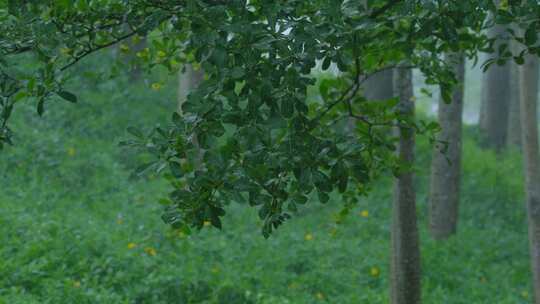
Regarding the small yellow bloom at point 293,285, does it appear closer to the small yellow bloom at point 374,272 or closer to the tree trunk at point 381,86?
the small yellow bloom at point 374,272

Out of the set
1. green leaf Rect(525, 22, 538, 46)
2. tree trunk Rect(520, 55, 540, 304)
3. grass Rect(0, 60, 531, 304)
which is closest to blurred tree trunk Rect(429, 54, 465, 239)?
grass Rect(0, 60, 531, 304)

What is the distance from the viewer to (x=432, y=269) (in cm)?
916

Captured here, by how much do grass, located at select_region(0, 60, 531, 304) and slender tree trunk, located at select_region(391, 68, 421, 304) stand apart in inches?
21.0

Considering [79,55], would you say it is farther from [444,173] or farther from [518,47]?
[444,173]

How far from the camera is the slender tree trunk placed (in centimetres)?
604

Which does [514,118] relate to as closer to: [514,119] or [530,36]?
[514,119]

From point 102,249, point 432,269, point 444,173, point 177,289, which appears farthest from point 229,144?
point 444,173

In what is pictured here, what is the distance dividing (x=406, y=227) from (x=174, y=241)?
3106mm

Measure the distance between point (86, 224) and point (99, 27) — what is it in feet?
16.6

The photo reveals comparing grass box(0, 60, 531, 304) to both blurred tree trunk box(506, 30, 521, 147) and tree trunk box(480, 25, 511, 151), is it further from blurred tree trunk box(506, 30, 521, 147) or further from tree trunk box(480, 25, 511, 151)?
tree trunk box(480, 25, 511, 151)

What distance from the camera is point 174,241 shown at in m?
8.41

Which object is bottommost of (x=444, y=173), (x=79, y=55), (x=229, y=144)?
(x=444, y=173)

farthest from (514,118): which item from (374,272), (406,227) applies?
(406,227)

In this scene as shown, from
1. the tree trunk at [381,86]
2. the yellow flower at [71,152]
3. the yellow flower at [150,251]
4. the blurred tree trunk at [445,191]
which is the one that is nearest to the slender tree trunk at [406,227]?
the yellow flower at [150,251]
